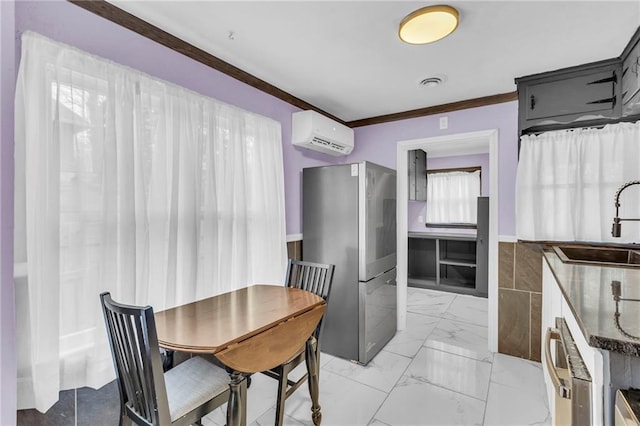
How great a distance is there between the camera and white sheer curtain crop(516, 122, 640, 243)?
2.20 m

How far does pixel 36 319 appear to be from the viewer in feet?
4.20

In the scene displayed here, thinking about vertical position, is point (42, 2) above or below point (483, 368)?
above

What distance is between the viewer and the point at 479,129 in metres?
2.84

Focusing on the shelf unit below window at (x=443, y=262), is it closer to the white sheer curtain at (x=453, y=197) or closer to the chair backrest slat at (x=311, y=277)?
the white sheer curtain at (x=453, y=197)

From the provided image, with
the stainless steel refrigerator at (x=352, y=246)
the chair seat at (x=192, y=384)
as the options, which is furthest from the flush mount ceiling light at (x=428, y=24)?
the chair seat at (x=192, y=384)

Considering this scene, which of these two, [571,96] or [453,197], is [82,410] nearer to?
[571,96]

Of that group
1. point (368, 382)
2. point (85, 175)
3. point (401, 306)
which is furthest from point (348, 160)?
point (85, 175)

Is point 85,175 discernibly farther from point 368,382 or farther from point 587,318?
point 368,382

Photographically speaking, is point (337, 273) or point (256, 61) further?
point (337, 273)

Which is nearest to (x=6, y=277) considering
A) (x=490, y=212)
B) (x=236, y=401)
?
(x=236, y=401)

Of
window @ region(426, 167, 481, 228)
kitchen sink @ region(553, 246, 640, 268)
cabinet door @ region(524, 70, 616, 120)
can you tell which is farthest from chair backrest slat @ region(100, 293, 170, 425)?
window @ region(426, 167, 481, 228)

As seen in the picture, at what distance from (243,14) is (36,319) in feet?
5.87

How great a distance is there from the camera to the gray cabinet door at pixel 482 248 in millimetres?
4156

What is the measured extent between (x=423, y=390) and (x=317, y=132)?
7.57ft
